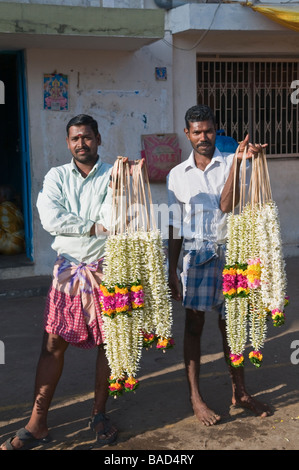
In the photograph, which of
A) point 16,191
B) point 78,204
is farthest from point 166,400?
point 16,191

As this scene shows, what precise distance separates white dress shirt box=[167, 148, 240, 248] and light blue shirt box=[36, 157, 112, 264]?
1.70ft

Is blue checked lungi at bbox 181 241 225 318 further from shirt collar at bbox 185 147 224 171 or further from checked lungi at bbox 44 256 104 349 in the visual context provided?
checked lungi at bbox 44 256 104 349

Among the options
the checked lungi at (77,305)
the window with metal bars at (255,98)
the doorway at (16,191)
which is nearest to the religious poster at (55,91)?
the doorway at (16,191)

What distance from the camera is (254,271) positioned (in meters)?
3.41

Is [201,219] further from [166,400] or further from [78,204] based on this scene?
[166,400]

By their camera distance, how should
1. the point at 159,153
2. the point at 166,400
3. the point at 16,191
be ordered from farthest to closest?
the point at 16,191 → the point at 159,153 → the point at 166,400

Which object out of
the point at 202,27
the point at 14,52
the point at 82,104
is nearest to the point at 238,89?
the point at 202,27

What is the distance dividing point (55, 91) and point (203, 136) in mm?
4162

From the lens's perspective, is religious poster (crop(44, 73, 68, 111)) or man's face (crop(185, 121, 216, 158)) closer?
man's face (crop(185, 121, 216, 158))

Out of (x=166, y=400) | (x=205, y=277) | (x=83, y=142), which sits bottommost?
(x=166, y=400)

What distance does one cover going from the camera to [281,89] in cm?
873

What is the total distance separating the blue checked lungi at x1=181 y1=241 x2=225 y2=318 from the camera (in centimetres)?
379

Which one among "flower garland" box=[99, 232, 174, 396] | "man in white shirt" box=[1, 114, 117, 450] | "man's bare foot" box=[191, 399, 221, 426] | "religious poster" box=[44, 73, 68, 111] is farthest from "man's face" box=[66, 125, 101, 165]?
"religious poster" box=[44, 73, 68, 111]
